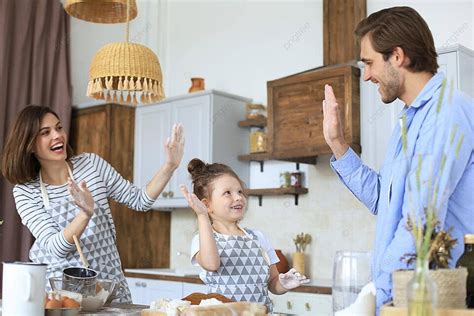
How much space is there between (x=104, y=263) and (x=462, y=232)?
1.44 m

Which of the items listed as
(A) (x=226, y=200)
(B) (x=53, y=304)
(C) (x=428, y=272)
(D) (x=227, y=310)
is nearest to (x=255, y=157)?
(A) (x=226, y=200)

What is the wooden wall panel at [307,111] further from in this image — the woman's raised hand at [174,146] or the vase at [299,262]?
the woman's raised hand at [174,146]

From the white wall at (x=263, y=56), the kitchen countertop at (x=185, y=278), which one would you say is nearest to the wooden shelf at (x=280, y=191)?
the white wall at (x=263, y=56)

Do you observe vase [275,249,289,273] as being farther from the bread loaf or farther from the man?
the bread loaf

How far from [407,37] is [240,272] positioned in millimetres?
994

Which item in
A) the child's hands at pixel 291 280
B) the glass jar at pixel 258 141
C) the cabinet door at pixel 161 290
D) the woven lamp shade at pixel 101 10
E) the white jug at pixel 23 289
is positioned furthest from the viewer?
the glass jar at pixel 258 141

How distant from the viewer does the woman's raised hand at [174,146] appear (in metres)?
2.73

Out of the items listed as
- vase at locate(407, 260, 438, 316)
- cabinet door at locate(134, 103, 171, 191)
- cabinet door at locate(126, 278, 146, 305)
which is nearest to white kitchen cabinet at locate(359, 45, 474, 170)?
cabinet door at locate(134, 103, 171, 191)

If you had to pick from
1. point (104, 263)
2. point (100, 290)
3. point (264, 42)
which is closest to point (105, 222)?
point (104, 263)

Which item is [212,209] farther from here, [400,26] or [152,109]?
[152,109]

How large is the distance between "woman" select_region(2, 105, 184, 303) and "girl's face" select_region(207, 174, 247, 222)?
388mm

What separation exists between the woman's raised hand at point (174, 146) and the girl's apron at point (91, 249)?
0.34 m

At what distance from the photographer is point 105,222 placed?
2.69 metres

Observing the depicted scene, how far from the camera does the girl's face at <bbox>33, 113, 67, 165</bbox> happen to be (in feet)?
8.92
